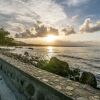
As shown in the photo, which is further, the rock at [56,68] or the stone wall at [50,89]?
the rock at [56,68]

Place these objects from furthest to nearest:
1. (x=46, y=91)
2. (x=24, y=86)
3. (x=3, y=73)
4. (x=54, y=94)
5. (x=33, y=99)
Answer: (x=3, y=73) < (x=24, y=86) < (x=33, y=99) < (x=46, y=91) < (x=54, y=94)

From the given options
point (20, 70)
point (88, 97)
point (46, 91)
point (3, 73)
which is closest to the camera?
point (88, 97)

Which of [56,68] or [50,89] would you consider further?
[56,68]

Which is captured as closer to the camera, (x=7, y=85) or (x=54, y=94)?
(x=54, y=94)

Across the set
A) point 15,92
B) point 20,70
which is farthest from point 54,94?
point 15,92

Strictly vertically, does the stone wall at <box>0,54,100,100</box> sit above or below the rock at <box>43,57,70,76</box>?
above

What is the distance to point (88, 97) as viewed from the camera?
3.29 m

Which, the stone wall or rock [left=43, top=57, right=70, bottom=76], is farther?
A: rock [left=43, top=57, right=70, bottom=76]

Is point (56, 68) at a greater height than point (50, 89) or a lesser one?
lesser

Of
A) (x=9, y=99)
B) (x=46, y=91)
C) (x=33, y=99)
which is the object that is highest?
(x=46, y=91)

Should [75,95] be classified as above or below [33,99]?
above

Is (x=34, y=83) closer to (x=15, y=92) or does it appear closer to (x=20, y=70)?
(x=20, y=70)

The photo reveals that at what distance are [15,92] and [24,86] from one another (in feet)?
3.13

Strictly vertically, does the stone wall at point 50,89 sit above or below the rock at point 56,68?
above
